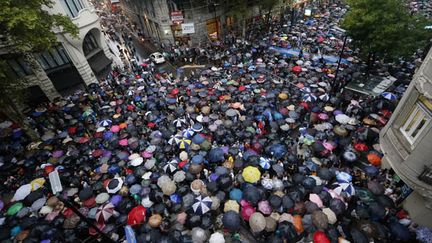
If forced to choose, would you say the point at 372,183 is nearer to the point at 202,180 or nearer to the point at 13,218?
the point at 202,180

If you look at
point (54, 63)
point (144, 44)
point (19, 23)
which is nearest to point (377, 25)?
point (19, 23)

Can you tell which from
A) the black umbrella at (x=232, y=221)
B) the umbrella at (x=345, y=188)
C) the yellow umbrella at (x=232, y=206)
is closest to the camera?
the black umbrella at (x=232, y=221)

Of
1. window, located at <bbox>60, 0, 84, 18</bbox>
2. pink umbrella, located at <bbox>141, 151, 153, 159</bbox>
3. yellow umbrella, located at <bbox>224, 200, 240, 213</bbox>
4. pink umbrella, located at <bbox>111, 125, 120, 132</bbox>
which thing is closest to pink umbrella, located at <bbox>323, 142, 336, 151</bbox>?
yellow umbrella, located at <bbox>224, 200, 240, 213</bbox>

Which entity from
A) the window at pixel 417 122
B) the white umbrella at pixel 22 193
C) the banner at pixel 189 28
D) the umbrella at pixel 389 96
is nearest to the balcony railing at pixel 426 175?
Result: the window at pixel 417 122

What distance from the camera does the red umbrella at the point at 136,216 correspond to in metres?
9.98

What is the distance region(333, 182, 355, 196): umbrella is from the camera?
33.1ft

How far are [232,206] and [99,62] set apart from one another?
2454 centimetres

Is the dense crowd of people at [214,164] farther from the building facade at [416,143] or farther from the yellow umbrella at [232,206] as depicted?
the building facade at [416,143]

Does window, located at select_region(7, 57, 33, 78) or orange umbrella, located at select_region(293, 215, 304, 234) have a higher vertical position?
window, located at select_region(7, 57, 33, 78)

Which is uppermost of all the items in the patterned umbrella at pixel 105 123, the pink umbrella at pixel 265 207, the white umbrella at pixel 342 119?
the patterned umbrella at pixel 105 123

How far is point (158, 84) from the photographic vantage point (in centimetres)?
2108

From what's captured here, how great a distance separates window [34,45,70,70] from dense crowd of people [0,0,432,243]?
3.95 metres

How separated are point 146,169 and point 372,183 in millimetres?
11622

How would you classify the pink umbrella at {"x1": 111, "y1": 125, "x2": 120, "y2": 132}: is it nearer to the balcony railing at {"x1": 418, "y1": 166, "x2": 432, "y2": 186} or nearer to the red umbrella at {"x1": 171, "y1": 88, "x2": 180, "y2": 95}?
the red umbrella at {"x1": 171, "y1": 88, "x2": 180, "y2": 95}
